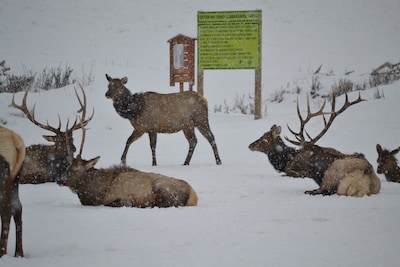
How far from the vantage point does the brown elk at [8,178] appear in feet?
7.75

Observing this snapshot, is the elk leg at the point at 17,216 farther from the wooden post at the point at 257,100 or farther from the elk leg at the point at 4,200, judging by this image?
the wooden post at the point at 257,100

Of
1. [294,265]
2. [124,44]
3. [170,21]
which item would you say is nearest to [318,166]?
[294,265]

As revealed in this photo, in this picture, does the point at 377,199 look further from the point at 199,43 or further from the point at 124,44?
the point at 124,44

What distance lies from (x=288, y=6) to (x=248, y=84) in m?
4.59

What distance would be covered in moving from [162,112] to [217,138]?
1.24 meters

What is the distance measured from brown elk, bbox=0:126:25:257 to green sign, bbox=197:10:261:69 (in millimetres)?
5932

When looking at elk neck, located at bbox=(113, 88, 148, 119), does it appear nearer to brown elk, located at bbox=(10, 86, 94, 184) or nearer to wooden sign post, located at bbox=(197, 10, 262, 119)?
brown elk, located at bbox=(10, 86, 94, 184)

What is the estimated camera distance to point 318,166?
183 inches

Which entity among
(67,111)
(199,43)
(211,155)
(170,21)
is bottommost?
(211,155)

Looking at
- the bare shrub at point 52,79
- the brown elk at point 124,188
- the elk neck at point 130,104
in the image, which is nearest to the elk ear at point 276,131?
the elk neck at point 130,104

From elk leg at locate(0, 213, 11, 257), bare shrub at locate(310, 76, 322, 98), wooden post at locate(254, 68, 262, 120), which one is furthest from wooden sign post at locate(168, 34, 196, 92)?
elk leg at locate(0, 213, 11, 257)

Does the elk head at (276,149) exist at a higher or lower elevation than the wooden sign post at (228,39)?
lower

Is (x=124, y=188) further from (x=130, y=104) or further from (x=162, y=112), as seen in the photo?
(x=130, y=104)

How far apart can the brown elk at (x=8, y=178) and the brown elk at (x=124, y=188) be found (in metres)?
1.27
